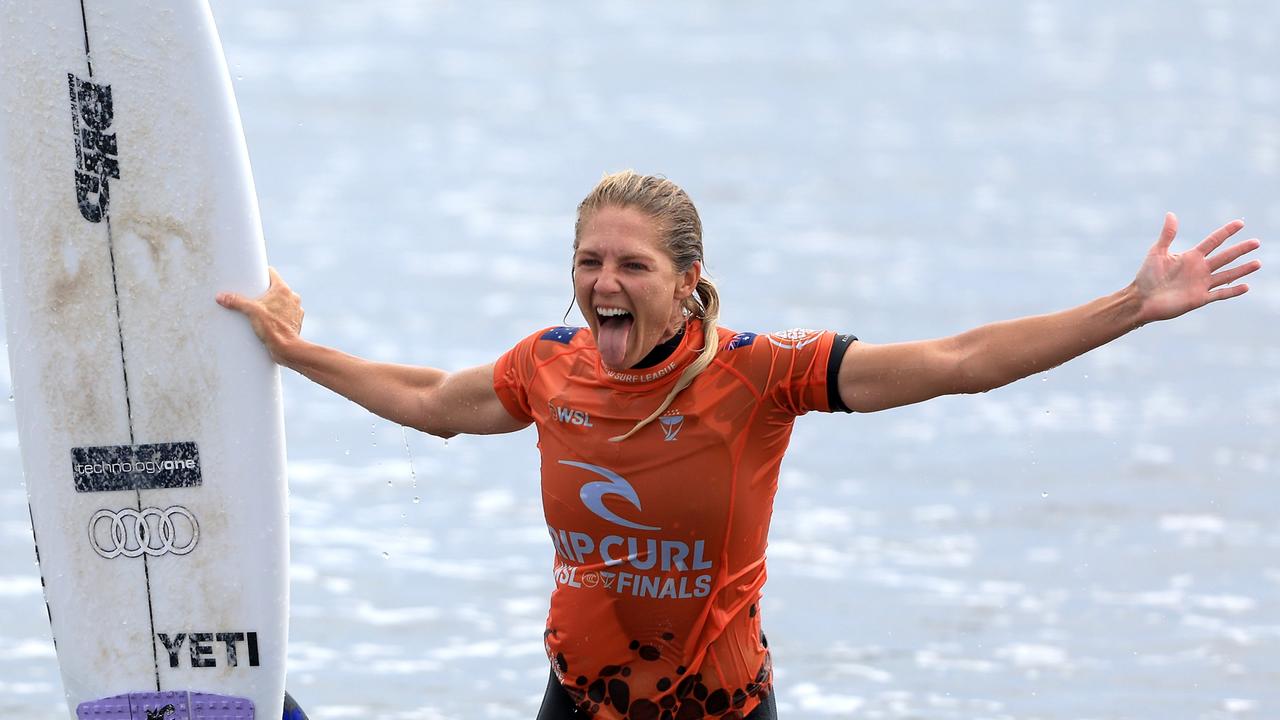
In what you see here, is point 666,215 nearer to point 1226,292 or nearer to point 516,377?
point 516,377

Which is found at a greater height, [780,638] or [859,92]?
[859,92]

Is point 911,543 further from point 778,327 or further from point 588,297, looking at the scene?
point 588,297

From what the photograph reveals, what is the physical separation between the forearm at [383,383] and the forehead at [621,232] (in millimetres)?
663

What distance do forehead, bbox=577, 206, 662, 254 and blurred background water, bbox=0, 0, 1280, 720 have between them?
3394 millimetres

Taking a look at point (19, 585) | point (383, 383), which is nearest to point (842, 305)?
point (19, 585)

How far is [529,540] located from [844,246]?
6199 mm

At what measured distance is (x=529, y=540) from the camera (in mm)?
9039

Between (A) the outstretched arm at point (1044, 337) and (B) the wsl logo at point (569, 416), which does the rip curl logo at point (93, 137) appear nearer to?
(B) the wsl logo at point (569, 416)

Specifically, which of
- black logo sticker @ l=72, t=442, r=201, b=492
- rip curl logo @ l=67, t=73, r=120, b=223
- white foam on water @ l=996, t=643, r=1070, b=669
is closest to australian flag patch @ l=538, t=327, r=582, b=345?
black logo sticker @ l=72, t=442, r=201, b=492

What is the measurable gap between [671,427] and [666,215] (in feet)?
1.58

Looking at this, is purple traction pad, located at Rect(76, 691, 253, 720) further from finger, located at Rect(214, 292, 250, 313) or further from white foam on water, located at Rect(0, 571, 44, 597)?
white foam on water, located at Rect(0, 571, 44, 597)

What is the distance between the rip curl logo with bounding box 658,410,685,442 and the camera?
14.0 ft

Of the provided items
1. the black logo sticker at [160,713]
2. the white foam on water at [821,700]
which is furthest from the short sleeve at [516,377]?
the white foam on water at [821,700]

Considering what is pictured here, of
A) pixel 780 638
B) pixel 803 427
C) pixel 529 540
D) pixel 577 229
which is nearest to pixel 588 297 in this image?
pixel 577 229
